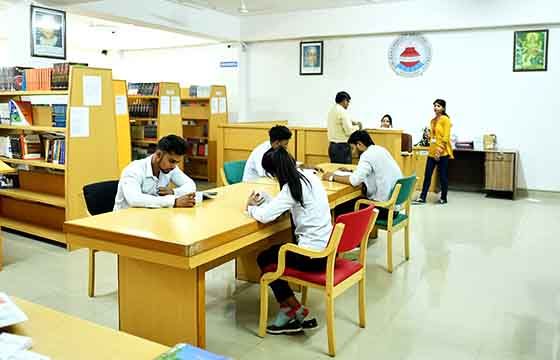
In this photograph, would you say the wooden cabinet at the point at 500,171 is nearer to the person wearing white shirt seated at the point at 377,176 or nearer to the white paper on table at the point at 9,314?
the person wearing white shirt seated at the point at 377,176

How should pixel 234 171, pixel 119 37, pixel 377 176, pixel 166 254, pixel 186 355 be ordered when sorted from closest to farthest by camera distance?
pixel 186 355 → pixel 166 254 → pixel 377 176 → pixel 234 171 → pixel 119 37

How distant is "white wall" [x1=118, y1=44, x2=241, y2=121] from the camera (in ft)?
37.5

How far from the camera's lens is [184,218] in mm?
3176

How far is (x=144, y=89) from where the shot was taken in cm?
859

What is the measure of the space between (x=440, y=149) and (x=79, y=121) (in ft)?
16.6

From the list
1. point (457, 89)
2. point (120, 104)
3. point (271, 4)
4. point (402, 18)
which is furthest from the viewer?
point (271, 4)

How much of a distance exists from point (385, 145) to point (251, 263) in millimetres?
3097

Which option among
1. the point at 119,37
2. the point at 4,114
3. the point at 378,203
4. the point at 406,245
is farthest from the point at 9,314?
the point at 119,37

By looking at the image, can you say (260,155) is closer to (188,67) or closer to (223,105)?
(223,105)

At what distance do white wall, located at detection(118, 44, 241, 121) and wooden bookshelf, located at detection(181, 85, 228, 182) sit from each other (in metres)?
1.04

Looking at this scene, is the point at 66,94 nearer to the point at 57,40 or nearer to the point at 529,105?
the point at 57,40

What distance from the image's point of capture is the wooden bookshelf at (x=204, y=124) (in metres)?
9.83

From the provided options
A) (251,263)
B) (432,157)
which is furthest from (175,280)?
(432,157)

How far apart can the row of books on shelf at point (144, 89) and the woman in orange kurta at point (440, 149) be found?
13.8 feet
